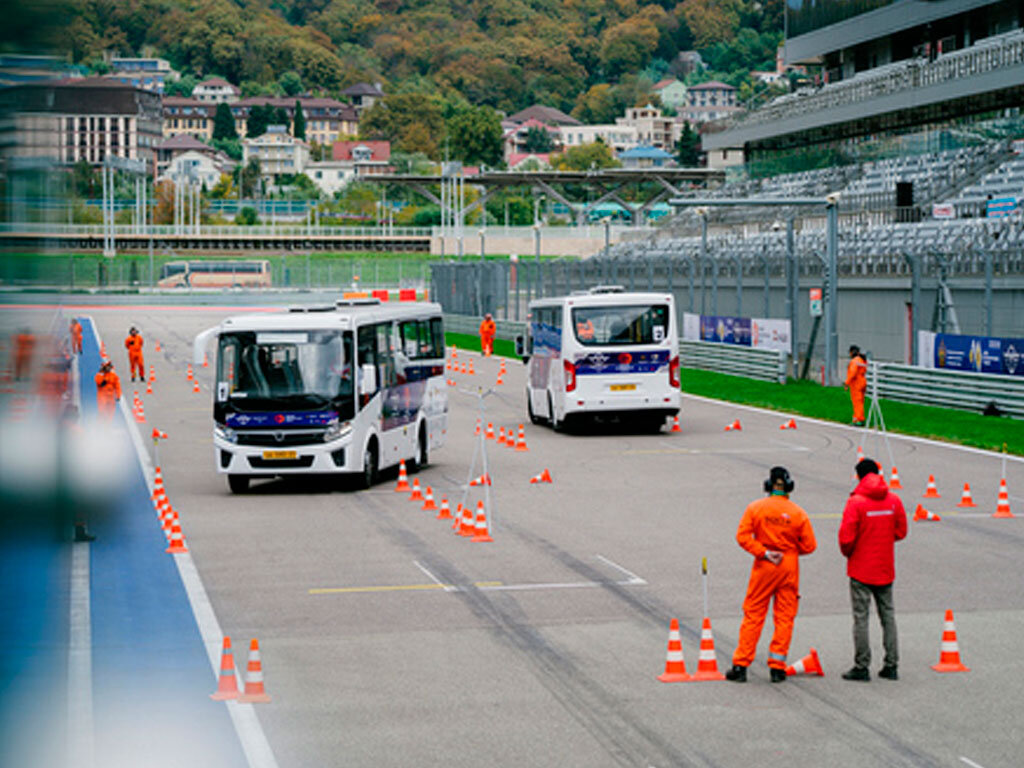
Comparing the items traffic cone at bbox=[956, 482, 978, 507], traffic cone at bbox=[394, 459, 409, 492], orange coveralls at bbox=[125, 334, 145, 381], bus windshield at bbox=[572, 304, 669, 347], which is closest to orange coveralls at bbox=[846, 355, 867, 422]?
bus windshield at bbox=[572, 304, 669, 347]

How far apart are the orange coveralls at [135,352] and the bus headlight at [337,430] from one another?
71.4ft

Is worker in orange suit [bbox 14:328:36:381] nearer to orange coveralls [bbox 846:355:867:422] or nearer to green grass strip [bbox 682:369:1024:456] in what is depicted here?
green grass strip [bbox 682:369:1024:456]

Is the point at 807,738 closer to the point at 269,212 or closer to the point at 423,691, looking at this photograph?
the point at 423,691

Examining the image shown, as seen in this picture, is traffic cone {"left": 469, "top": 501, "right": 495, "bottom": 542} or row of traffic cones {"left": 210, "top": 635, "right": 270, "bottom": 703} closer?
row of traffic cones {"left": 210, "top": 635, "right": 270, "bottom": 703}

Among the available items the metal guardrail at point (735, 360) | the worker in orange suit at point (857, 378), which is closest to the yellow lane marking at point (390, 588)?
the worker in orange suit at point (857, 378)

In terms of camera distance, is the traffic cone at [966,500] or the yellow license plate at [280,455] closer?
the traffic cone at [966,500]

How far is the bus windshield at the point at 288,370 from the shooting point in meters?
21.7

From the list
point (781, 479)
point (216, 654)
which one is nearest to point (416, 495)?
point (216, 654)

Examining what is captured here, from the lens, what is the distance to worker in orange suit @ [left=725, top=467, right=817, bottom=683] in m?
11.1

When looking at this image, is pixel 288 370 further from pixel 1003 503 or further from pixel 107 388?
pixel 1003 503

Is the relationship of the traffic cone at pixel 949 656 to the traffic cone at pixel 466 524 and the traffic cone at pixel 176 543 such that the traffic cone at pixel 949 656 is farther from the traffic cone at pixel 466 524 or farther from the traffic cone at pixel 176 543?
the traffic cone at pixel 176 543

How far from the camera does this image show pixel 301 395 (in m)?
21.7

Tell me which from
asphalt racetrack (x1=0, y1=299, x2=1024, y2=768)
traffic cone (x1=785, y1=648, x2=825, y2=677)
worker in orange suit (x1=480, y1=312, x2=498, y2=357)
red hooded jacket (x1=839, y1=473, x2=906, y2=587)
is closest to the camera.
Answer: asphalt racetrack (x1=0, y1=299, x2=1024, y2=768)

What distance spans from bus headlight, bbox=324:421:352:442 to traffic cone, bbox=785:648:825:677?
10832 mm
